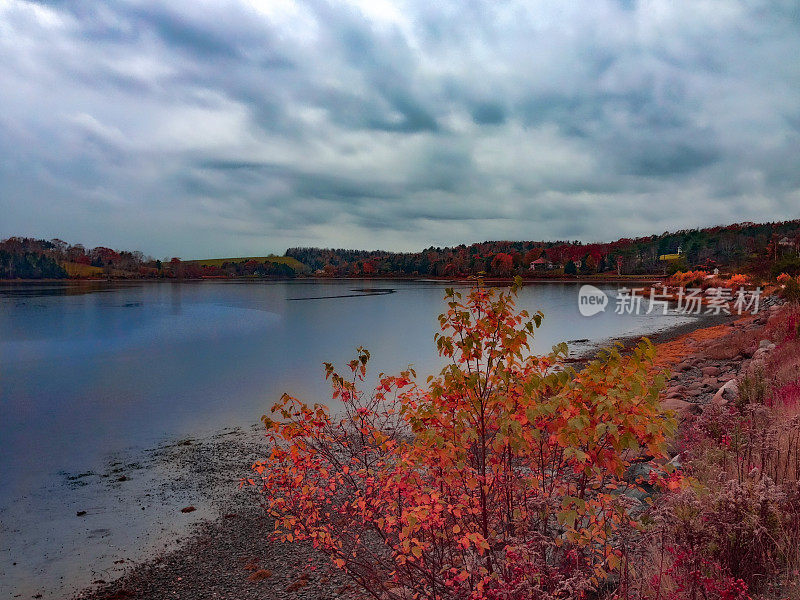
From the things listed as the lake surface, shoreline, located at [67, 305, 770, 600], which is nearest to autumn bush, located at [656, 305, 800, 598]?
shoreline, located at [67, 305, 770, 600]

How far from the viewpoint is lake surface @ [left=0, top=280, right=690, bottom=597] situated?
1203cm

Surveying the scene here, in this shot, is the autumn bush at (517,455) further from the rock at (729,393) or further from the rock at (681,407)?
the rock at (729,393)

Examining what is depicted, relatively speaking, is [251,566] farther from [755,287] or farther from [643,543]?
[755,287]

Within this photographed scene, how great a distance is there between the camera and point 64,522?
12.3 meters

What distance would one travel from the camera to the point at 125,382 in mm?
30375

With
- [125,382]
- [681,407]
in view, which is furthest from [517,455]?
[125,382]

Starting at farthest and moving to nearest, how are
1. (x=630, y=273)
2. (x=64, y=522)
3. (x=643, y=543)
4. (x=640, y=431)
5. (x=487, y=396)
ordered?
(x=630, y=273) < (x=64, y=522) < (x=487, y=396) < (x=643, y=543) < (x=640, y=431)

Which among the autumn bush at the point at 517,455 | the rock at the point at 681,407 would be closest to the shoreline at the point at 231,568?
the rock at the point at 681,407

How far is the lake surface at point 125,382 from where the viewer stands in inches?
474

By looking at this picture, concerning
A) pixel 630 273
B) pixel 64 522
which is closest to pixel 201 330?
pixel 64 522

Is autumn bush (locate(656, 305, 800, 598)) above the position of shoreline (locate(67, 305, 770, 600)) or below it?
above

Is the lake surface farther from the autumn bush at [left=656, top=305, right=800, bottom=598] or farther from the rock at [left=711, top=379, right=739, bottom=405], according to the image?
the rock at [left=711, top=379, right=739, bottom=405]

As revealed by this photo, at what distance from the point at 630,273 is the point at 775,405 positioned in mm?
208610

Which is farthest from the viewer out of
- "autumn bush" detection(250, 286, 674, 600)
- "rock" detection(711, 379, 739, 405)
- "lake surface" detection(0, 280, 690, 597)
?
"rock" detection(711, 379, 739, 405)
